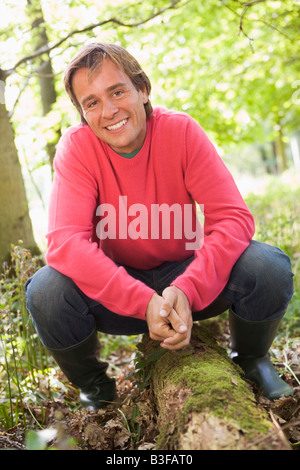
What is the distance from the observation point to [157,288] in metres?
2.29

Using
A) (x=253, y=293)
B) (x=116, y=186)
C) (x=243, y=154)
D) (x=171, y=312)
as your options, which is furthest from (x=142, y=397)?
(x=243, y=154)

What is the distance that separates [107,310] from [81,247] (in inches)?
15.0

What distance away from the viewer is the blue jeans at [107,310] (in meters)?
1.95

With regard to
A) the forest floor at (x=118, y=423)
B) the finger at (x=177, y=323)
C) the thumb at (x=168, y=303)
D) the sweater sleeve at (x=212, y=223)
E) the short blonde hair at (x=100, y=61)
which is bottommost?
the forest floor at (x=118, y=423)

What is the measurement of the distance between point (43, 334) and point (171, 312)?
2.24ft

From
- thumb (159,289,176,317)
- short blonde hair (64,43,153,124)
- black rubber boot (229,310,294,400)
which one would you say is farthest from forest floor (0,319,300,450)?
short blonde hair (64,43,153,124)

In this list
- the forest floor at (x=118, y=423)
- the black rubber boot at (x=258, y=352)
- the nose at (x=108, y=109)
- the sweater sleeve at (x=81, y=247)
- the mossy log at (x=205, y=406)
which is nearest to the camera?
the mossy log at (x=205, y=406)

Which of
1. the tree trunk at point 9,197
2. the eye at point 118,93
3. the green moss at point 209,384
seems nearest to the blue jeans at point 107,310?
the green moss at point 209,384

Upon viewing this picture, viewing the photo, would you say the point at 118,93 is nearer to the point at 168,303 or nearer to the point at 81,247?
the point at 81,247

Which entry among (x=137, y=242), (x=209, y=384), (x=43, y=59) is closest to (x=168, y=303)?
(x=209, y=384)

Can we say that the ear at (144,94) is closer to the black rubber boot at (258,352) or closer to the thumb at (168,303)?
the thumb at (168,303)

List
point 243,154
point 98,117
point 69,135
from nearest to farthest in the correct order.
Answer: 1. point 98,117
2. point 69,135
3. point 243,154

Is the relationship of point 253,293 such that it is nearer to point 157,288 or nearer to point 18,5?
point 157,288

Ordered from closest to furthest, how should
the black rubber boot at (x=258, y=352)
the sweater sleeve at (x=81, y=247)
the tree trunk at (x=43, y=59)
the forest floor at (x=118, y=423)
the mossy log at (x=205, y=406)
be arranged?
the mossy log at (x=205, y=406) → the forest floor at (x=118, y=423) → the sweater sleeve at (x=81, y=247) → the black rubber boot at (x=258, y=352) → the tree trunk at (x=43, y=59)
